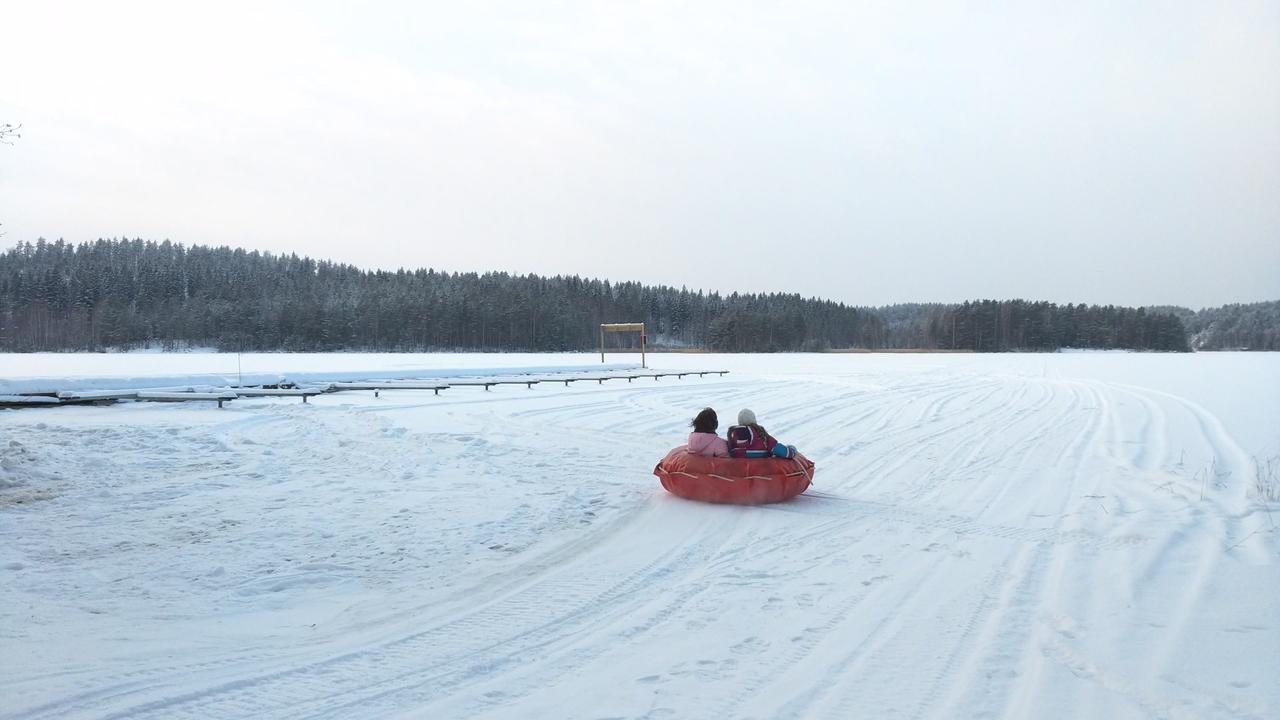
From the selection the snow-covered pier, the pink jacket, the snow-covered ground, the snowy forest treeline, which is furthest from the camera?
the snowy forest treeline

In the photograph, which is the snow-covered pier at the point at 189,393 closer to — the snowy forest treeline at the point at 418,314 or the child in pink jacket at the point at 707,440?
the child in pink jacket at the point at 707,440

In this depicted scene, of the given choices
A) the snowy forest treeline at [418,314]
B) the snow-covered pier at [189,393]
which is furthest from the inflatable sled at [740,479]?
the snowy forest treeline at [418,314]

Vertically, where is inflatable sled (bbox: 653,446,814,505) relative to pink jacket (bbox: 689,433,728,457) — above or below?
below

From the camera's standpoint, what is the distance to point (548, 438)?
42.6 ft

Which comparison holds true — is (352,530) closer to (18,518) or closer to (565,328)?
(18,518)

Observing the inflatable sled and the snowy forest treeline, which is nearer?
the inflatable sled

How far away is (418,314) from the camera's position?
82438mm

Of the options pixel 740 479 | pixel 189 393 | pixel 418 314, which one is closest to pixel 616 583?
pixel 740 479

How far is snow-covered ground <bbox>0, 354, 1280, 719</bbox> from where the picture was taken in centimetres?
365

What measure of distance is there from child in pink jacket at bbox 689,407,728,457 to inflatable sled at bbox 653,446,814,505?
0.40 feet

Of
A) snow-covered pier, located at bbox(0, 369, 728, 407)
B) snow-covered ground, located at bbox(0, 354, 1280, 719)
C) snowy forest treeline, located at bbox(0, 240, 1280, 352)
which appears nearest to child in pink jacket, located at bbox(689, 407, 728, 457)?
snow-covered ground, located at bbox(0, 354, 1280, 719)

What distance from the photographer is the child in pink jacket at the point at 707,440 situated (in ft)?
26.8

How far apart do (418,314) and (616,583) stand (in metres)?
80.6

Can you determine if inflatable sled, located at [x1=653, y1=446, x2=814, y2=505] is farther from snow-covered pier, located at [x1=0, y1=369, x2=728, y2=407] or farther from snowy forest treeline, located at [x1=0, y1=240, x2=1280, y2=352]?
snowy forest treeline, located at [x1=0, y1=240, x2=1280, y2=352]
